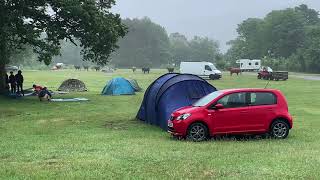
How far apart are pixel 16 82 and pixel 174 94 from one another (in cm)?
2110

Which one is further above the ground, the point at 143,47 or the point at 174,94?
the point at 143,47

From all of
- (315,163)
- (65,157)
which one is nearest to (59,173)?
(65,157)

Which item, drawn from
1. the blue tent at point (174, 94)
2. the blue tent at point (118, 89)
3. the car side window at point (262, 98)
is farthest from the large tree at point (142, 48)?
the car side window at point (262, 98)

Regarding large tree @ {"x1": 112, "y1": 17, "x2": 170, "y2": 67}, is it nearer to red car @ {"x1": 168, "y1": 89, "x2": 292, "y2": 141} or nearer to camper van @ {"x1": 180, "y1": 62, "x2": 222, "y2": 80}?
camper van @ {"x1": 180, "y1": 62, "x2": 222, "y2": 80}

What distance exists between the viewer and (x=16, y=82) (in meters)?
38.0

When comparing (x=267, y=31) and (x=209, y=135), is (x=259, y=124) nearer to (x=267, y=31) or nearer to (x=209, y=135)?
(x=209, y=135)

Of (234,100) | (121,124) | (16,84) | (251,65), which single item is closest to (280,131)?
(234,100)

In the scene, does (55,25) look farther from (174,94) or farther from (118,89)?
(174,94)

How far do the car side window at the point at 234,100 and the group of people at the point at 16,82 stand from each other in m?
24.2

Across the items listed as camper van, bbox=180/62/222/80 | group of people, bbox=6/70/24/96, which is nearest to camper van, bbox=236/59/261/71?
camper van, bbox=180/62/222/80

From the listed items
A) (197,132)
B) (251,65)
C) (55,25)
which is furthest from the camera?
(251,65)

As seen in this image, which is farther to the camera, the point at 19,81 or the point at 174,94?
the point at 19,81

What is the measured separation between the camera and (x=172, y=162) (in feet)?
37.4

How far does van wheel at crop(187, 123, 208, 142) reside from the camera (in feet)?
51.7
